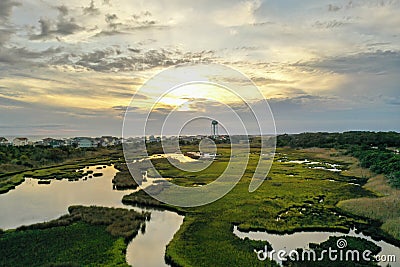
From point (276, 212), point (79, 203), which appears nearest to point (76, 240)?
point (79, 203)

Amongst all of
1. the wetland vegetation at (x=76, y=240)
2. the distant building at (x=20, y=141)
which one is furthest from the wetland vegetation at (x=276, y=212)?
the distant building at (x=20, y=141)

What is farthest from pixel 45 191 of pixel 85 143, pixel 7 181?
pixel 85 143

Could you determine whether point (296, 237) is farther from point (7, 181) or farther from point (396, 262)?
point (7, 181)

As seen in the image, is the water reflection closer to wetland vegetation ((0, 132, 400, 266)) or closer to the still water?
wetland vegetation ((0, 132, 400, 266))

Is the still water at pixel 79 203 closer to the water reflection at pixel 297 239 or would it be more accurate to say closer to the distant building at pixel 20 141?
the water reflection at pixel 297 239

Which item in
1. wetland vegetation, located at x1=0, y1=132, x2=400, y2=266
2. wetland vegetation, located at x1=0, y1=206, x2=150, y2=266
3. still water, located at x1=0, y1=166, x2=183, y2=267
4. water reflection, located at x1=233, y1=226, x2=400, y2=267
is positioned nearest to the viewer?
wetland vegetation, located at x1=0, y1=206, x2=150, y2=266

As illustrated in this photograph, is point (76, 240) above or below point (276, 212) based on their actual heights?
below

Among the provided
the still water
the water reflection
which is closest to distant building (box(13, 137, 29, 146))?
the still water

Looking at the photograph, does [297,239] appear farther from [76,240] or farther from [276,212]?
[76,240]
